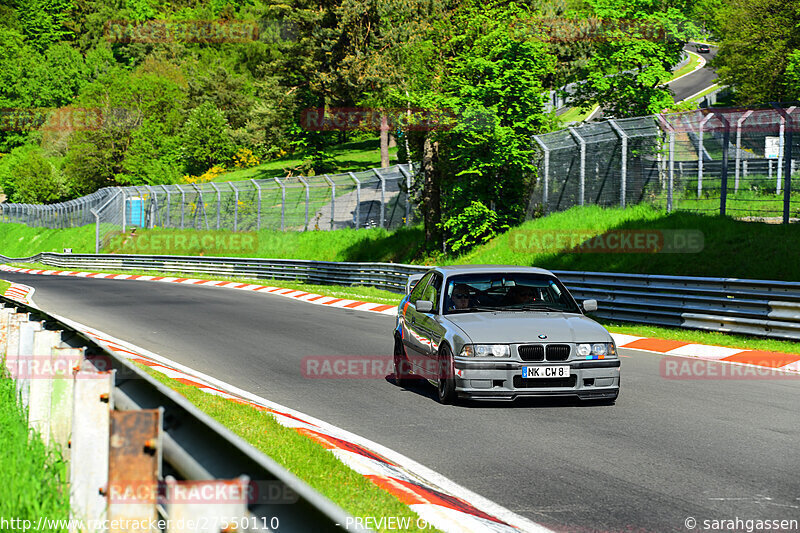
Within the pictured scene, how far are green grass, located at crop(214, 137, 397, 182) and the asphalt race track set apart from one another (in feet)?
217

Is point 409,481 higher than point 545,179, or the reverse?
point 545,179

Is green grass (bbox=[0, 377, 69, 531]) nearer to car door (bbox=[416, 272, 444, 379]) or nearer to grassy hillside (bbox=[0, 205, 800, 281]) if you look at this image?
car door (bbox=[416, 272, 444, 379])

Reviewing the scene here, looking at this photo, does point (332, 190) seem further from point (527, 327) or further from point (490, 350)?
point (490, 350)

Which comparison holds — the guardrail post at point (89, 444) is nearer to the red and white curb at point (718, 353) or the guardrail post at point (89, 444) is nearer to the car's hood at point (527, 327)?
the car's hood at point (527, 327)

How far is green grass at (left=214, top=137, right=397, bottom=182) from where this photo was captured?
8294 cm

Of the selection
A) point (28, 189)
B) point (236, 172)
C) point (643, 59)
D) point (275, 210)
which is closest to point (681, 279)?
point (643, 59)

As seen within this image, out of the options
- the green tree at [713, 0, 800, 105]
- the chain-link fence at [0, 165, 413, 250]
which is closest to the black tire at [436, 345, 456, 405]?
the chain-link fence at [0, 165, 413, 250]

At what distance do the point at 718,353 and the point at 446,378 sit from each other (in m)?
6.67

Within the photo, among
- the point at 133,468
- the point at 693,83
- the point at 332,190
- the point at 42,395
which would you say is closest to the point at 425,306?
the point at 42,395

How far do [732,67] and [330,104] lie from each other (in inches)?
1336

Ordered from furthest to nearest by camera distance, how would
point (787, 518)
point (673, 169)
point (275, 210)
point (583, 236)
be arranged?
point (275, 210), point (583, 236), point (673, 169), point (787, 518)

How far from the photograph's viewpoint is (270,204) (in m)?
44.8

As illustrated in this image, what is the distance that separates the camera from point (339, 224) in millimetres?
41719

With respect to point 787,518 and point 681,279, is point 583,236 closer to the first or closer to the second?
point 681,279
